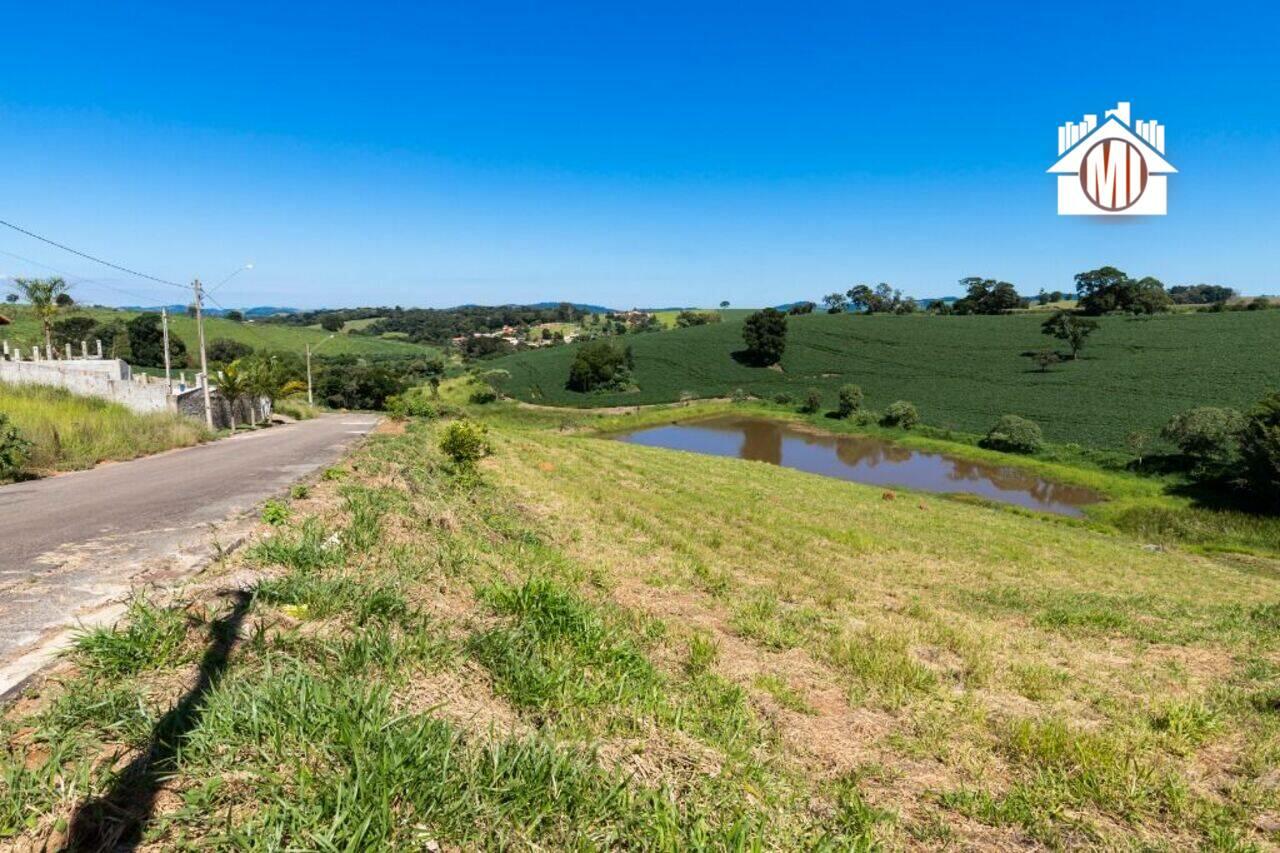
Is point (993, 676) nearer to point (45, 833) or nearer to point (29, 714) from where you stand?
point (45, 833)

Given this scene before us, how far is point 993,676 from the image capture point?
6.16 metres

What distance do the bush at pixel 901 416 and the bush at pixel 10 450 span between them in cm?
5895

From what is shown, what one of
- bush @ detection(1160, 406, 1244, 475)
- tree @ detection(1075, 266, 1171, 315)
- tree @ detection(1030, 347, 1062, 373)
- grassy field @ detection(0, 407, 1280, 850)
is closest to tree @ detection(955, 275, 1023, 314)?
tree @ detection(1075, 266, 1171, 315)

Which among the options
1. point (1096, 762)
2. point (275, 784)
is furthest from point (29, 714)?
point (1096, 762)

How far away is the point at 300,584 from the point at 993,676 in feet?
22.9

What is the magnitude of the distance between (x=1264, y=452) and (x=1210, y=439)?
27.3 feet

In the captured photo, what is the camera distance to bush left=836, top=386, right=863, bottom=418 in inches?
2426

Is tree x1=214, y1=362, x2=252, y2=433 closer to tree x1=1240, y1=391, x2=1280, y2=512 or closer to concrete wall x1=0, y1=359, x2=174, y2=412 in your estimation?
concrete wall x1=0, y1=359, x2=174, y2=412

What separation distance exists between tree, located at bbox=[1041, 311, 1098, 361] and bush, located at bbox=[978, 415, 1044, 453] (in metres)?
38.8

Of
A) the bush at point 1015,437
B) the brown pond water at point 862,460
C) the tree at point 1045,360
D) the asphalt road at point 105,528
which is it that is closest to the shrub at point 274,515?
the asphalt road at point 105,528

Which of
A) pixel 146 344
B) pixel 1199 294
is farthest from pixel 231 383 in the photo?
pixel 1199 294

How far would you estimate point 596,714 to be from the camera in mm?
3971

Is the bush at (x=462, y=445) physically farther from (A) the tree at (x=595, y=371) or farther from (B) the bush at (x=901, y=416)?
(A) the tree at (x=595, y=371)

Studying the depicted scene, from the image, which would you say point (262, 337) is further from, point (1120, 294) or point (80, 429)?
point (1120, 294)
